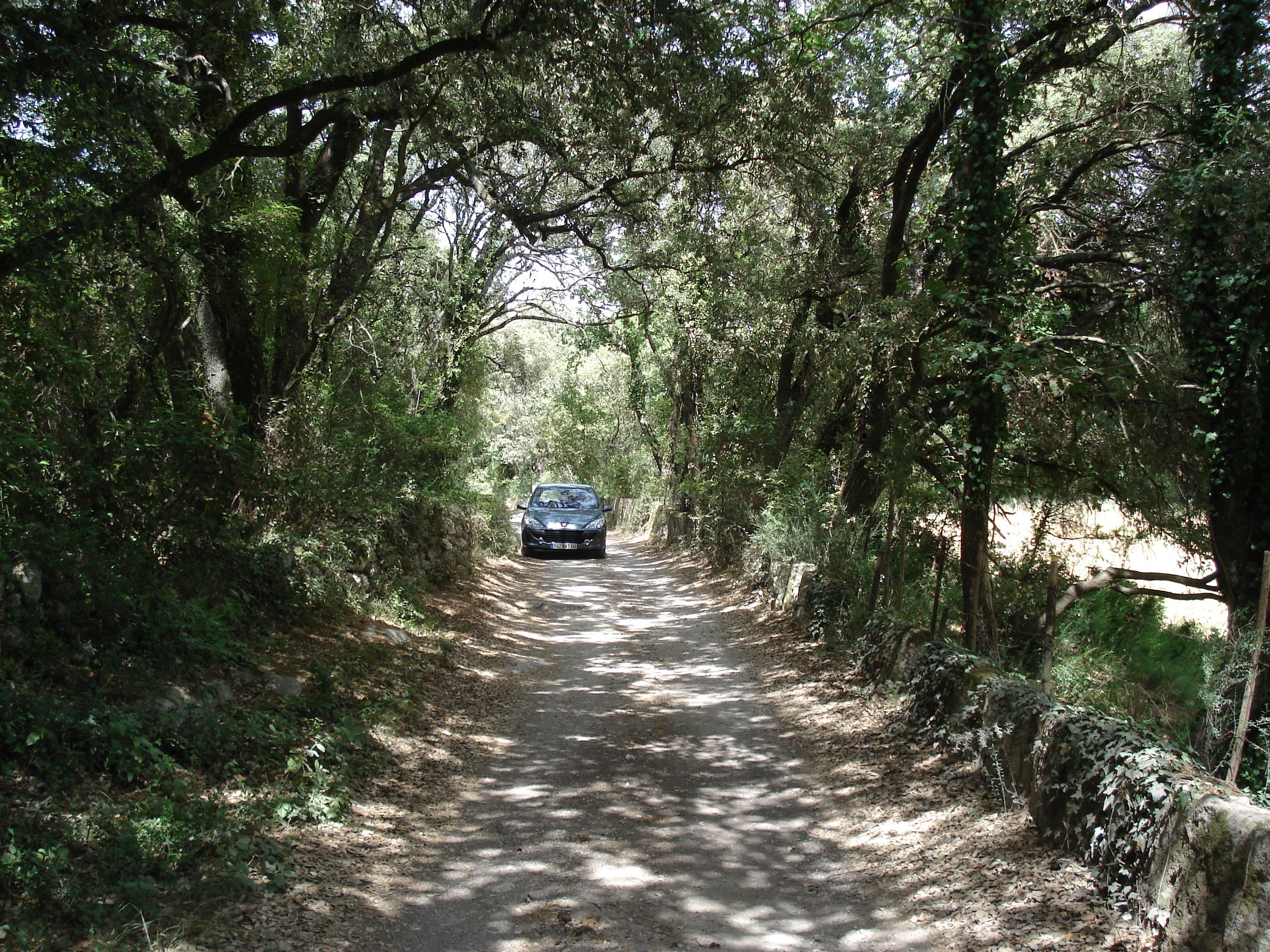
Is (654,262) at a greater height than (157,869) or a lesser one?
greater

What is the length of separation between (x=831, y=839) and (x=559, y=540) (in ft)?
53.2

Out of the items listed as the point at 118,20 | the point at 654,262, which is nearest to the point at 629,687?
the point at 118,20

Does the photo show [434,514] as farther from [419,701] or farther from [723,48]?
[723,48]

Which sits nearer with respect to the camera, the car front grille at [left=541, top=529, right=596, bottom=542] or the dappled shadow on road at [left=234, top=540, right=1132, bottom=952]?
the dappled shadow on road at [left=234, top=540, right=1132, bottom=952]

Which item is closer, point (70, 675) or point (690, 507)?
point (70, 675)

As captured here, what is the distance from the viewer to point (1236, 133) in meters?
6.97

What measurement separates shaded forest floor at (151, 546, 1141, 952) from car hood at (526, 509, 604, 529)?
12125mm

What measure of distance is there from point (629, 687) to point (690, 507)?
46.6ft

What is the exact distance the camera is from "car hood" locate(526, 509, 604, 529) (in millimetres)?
20844

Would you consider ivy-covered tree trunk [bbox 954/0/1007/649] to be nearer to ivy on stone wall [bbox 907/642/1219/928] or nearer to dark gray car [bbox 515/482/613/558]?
ivy on stone wall [bbox 907/642/1219/928]

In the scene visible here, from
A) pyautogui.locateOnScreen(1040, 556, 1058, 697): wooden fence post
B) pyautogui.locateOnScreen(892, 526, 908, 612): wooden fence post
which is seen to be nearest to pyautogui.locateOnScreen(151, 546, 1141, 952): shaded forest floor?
pyautogui.locateOnScreen(1040, 556, 1058, 697): wooden fence post

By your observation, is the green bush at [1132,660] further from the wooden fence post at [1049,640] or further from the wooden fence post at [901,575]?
the wooden fence post at [901,575]

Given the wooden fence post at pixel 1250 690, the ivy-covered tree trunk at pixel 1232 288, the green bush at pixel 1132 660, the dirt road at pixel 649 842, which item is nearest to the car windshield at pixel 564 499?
the dirt road at pixel 649 842

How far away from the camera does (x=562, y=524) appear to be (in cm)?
2083
